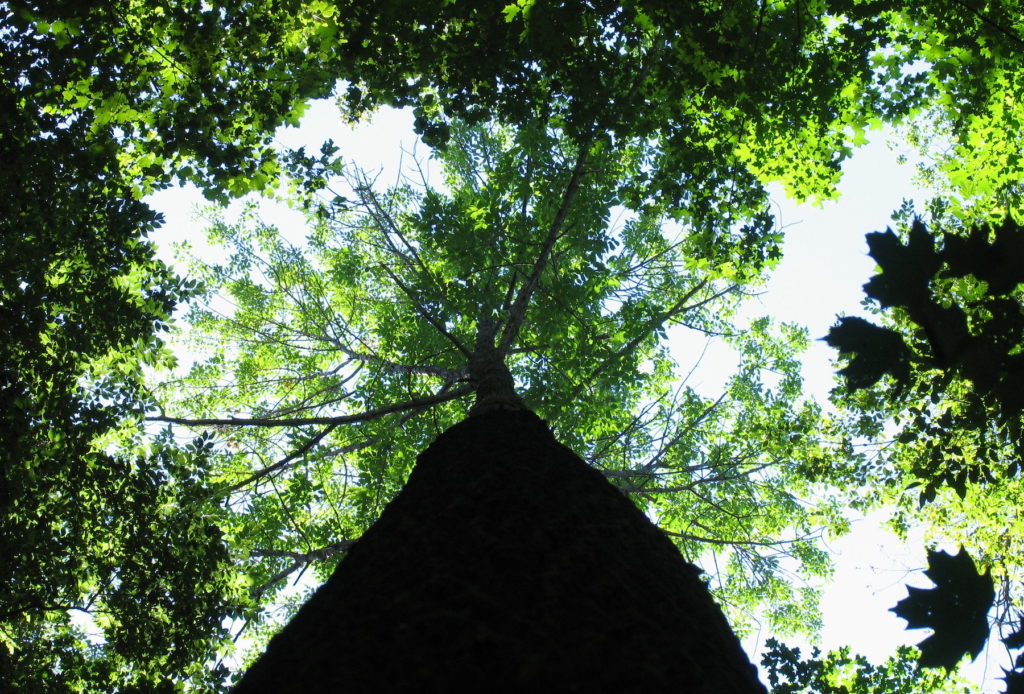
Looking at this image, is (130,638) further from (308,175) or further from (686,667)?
(686,667)

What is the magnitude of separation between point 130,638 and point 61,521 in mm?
1070

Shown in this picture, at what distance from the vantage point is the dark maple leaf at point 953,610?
173cm

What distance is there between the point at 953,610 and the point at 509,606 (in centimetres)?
133

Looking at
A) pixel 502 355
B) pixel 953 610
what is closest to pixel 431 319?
pixel 502 355

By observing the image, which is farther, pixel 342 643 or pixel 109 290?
pixel 109 290

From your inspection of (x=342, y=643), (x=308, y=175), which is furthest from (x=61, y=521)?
(x=342, y=643)

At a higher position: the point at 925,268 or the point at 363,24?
the point at 363,24

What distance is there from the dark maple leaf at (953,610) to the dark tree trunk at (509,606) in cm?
56

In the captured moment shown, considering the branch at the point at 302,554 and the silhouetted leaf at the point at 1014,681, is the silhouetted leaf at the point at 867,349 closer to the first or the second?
the silhouetted leaf at the point at 1014,681

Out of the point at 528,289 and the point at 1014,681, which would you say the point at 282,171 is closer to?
the point at 528,289

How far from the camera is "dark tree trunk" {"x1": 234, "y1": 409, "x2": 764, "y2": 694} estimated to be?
145 cm

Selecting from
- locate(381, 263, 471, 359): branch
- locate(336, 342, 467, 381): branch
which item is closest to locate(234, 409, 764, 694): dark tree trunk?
locate(381, 263, 471, 359): branch

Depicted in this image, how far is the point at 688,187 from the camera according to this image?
580 centimetres

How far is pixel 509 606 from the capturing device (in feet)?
5.49
